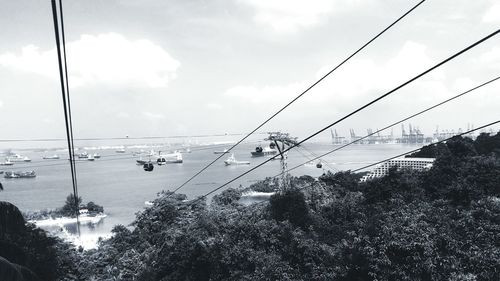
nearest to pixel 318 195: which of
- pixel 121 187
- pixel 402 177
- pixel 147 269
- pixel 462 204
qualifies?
pixel 402 177

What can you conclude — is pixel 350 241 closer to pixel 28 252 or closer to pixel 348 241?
pixel 348 241

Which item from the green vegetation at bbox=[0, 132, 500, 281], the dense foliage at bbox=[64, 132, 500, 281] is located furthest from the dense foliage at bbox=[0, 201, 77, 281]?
the dense foliage at bbox=[64, 132, 500, 281]

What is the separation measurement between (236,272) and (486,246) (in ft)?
29.9

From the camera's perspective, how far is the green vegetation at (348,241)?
12562 millimetres

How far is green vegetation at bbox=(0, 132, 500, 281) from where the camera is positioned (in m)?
12.6

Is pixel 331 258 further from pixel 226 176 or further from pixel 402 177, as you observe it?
pixel 226 176

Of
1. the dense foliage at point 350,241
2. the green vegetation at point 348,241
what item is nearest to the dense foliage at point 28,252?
the green vegetation at point 348,241

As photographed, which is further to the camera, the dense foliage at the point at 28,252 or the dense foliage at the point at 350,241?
the dense foliage at the point at 350,241

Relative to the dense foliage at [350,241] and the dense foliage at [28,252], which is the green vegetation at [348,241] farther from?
the dense foliage at [28,252]

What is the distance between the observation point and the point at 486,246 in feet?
41.9

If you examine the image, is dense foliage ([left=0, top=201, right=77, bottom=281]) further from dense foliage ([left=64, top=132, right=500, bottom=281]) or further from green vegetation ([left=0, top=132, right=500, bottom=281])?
dense foliage ([left=64, top=132, right=500, bottom=281])

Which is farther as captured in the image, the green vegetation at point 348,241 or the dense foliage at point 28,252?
the green vegetation at point 348,241

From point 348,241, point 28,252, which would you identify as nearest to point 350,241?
point 348,241

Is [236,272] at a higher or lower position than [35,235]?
lower
